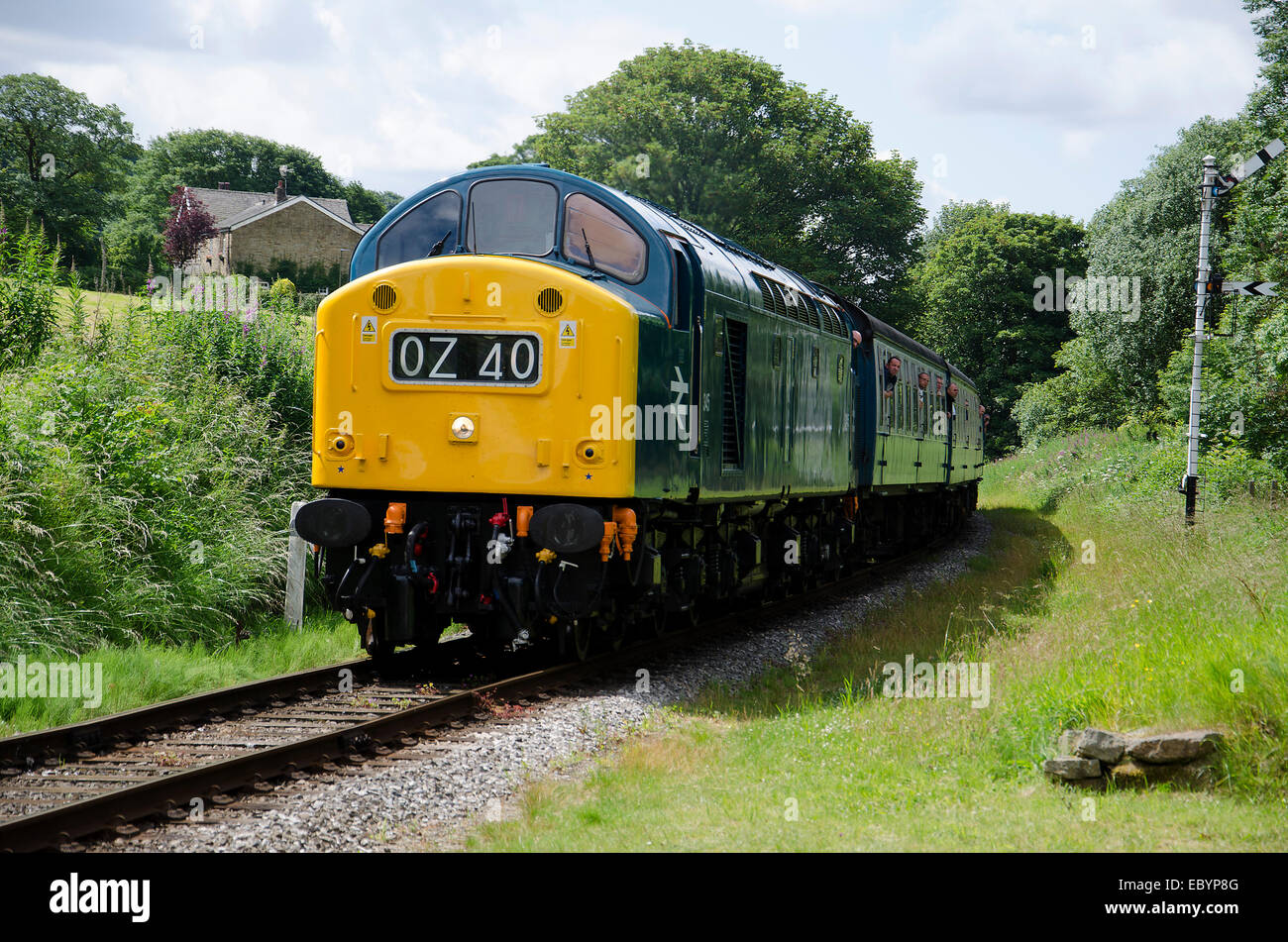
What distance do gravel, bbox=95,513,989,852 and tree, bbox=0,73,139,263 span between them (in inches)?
2255

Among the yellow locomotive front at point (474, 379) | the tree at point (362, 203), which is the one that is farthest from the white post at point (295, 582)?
the tree at point (362, 203)

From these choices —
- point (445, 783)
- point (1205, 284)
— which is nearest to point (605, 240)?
point (445, 783)

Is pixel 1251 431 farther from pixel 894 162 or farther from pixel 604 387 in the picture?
pixel 894 162

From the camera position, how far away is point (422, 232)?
32.2ft

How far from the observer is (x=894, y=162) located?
45062 mm

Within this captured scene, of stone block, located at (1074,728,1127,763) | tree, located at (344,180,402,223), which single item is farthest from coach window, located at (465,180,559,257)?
tree, located at (344,180,402,223)

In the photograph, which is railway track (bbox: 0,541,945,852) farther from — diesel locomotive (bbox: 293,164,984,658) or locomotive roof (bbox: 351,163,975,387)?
locomotive roof (bbox: 351,163,975,387)

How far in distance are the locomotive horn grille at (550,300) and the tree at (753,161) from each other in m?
31.8

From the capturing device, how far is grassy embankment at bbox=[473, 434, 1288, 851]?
18.4 feet

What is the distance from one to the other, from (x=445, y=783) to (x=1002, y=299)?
59333 mm

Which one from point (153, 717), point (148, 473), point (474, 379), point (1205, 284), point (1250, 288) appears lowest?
point (153, 717)

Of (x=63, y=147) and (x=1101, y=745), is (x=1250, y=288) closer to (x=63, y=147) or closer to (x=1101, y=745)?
(x=1101, y=745)

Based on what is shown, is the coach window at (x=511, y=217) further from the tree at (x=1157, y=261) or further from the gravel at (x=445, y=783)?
the tree at (x=1157, y=261)

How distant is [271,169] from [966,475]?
219ft
